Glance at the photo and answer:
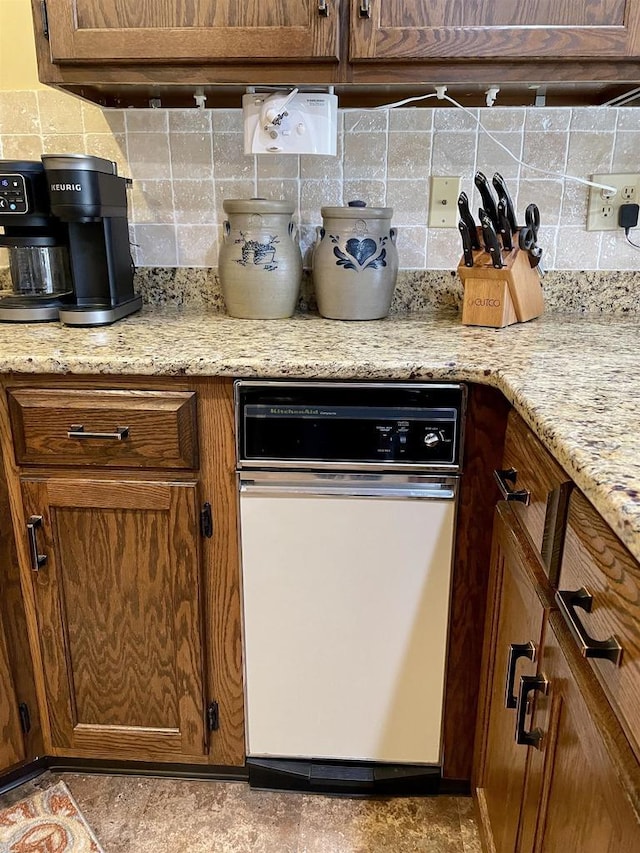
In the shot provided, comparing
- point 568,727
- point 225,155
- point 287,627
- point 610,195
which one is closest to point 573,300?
point 610,195

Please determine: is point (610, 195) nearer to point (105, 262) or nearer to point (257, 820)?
point (105, 262)

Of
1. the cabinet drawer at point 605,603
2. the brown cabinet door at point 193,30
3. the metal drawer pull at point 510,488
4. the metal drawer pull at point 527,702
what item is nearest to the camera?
the cabinet drawer at point 605,603

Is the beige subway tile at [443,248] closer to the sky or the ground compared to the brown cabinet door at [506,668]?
closer to the sky

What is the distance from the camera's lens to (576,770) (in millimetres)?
729

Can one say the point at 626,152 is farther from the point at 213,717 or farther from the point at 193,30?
the point at 213,717

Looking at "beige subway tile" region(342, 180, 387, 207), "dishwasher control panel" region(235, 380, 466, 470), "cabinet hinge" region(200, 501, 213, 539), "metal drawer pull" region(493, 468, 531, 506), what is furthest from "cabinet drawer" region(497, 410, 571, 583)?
"beige subway tile" region(342, 180, 387, 207)

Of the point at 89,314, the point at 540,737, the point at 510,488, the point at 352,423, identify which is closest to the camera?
the point at 540,737

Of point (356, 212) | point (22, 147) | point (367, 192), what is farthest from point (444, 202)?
point (22, 147)

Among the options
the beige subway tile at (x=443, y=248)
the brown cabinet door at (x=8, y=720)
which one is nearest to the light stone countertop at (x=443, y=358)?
the beige subway tile at (x=443, y=248)

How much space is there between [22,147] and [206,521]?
108cm

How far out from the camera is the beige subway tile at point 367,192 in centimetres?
161

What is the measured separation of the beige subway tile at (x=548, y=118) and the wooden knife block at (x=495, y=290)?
0.35m

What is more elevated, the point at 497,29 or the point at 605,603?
the point at 497,29

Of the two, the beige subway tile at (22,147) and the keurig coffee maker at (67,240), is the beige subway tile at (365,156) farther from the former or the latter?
the beige subway tile at (22,147)
